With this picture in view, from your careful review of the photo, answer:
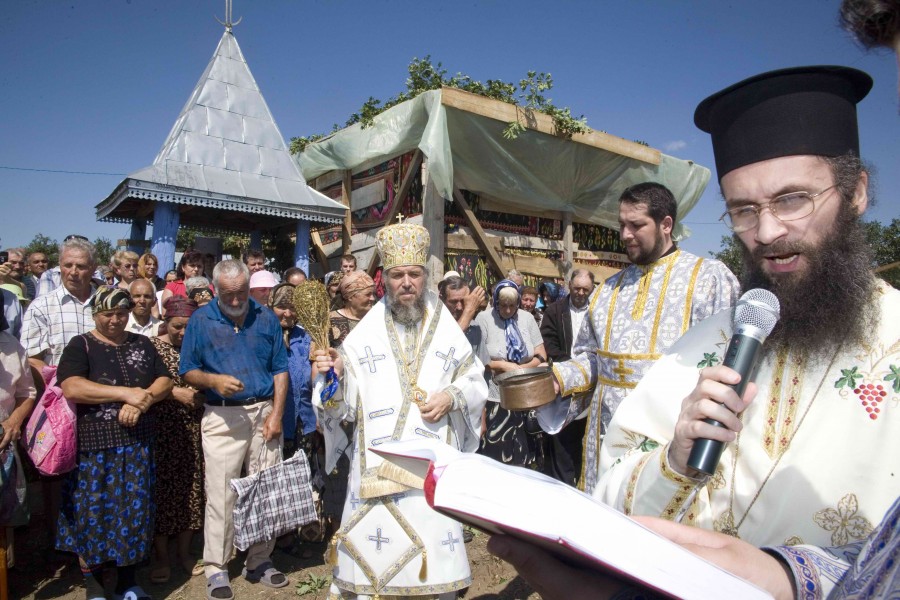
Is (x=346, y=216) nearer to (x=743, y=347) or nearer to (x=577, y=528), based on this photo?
(x=743, y=347)

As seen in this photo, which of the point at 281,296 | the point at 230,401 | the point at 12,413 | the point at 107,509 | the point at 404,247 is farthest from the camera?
the point at 281,296

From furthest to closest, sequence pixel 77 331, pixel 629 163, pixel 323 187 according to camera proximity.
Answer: pixel 323 187, pixel 629 163, pixel 77 331

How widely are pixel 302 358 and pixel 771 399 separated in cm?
414

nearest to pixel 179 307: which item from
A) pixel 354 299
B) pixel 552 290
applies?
pixel 354 299

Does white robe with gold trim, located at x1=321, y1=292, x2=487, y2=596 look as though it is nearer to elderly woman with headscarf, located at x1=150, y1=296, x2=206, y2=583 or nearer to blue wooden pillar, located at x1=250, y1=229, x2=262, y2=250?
elderly woman with headscarf, located at x1=150, y1=296, x2=206, y2=583

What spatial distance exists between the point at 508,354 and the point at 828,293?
14.7 feet

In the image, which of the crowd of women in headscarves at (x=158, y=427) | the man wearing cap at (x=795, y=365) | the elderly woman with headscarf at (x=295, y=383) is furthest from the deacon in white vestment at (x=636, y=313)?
the elderly woman with headscarf at (x=295, y=383)

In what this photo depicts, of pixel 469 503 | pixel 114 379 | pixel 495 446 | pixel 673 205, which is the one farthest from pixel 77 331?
pixel 469 503

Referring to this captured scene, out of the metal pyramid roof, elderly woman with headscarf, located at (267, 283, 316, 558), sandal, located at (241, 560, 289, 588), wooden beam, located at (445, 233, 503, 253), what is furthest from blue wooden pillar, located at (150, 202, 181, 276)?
sandal, located at (241, 560, 289, 588)

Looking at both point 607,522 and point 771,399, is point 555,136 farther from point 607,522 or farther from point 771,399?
point 607,522

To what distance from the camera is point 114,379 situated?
12.7ft

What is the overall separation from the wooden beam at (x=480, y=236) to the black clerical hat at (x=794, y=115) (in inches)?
259

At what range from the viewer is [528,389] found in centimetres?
268

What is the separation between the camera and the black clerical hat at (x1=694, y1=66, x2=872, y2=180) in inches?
60.7
